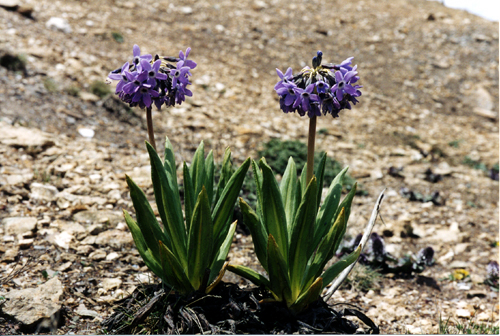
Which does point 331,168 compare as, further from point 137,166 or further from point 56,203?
point 56,203

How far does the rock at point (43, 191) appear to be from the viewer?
370cm

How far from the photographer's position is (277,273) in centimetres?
221

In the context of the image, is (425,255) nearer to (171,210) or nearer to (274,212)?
(274,212)

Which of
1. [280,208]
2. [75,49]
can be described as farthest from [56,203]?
[75,49]

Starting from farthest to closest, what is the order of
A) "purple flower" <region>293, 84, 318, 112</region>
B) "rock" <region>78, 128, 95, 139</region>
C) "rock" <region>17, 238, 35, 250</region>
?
"rock" <region>78, 128, 95, 139</region> < "rock" <region>17, 238, 35, 250</region> < "purple flower" <region>293, 84, 318, 112</region>

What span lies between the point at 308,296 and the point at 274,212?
472mm

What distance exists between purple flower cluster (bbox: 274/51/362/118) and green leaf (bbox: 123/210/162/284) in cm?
105

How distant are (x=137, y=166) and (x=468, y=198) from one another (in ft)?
12.6

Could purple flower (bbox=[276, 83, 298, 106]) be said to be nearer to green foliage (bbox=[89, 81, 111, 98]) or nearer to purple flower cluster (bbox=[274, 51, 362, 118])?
purple flower cluster (bbox=[274, 51, 362, 118])

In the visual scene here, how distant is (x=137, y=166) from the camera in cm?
448

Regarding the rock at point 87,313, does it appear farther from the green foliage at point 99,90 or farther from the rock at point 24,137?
the green foliage at point 99,90

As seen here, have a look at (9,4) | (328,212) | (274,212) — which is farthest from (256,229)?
(9,4)

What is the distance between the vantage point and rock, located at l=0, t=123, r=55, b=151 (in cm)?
423

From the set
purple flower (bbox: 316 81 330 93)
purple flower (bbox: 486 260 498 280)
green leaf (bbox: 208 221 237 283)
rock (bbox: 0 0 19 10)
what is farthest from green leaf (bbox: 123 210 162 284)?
rock (bbox: 0 0 19 10)
